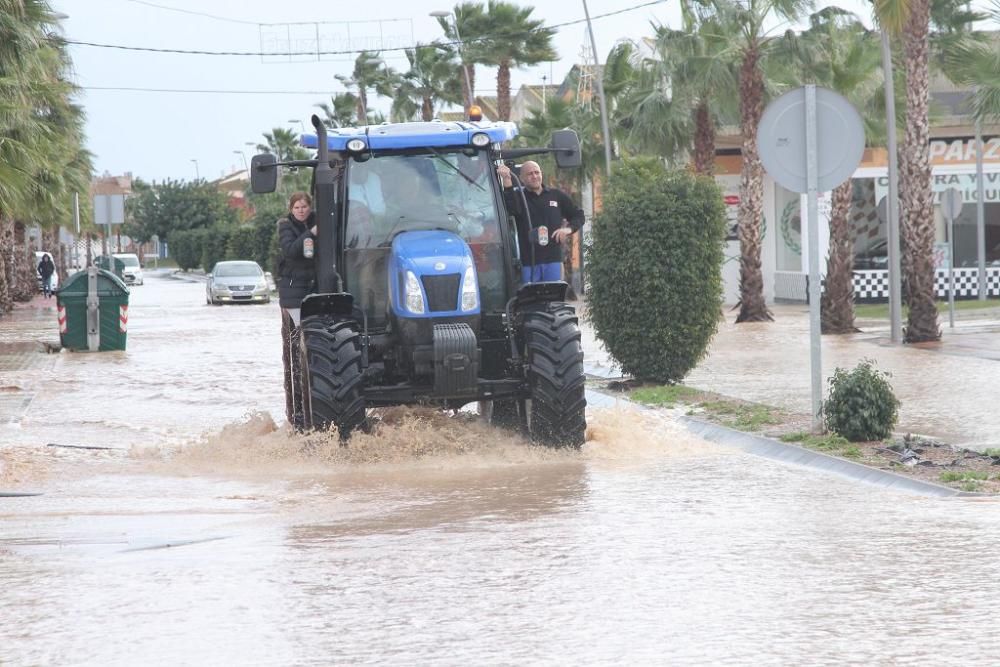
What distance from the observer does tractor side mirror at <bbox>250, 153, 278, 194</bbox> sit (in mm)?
13125

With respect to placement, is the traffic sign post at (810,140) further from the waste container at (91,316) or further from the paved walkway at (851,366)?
the waste container at (91,316)

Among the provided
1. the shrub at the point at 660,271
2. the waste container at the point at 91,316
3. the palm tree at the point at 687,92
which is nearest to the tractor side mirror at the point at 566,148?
the shrub at the point at 660,271

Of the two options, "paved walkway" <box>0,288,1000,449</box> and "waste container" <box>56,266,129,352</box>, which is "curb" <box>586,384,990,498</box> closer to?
"paved walkway" <box>0,288,1000,449</box>

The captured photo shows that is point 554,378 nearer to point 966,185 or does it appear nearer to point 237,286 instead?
point 966,185

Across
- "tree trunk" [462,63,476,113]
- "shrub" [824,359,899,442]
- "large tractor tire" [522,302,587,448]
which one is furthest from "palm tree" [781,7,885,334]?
"tree trunk" [462,63,476,113]

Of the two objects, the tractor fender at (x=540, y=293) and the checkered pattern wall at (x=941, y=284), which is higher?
the tractor fender at (x=540, y=293)

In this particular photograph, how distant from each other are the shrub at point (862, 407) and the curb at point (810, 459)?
46cm

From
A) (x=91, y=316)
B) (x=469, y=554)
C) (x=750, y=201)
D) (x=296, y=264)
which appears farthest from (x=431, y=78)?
(x=469, y=554)

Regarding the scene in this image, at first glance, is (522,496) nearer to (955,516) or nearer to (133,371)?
(955,516)

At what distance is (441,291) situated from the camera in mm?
12523

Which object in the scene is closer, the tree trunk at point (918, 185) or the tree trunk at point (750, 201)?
the tree trunk at point (918, 185)

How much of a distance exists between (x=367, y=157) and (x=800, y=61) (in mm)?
21744

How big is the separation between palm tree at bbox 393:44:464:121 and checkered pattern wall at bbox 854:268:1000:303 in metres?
22.2

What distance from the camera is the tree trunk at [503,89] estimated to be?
53000mm
